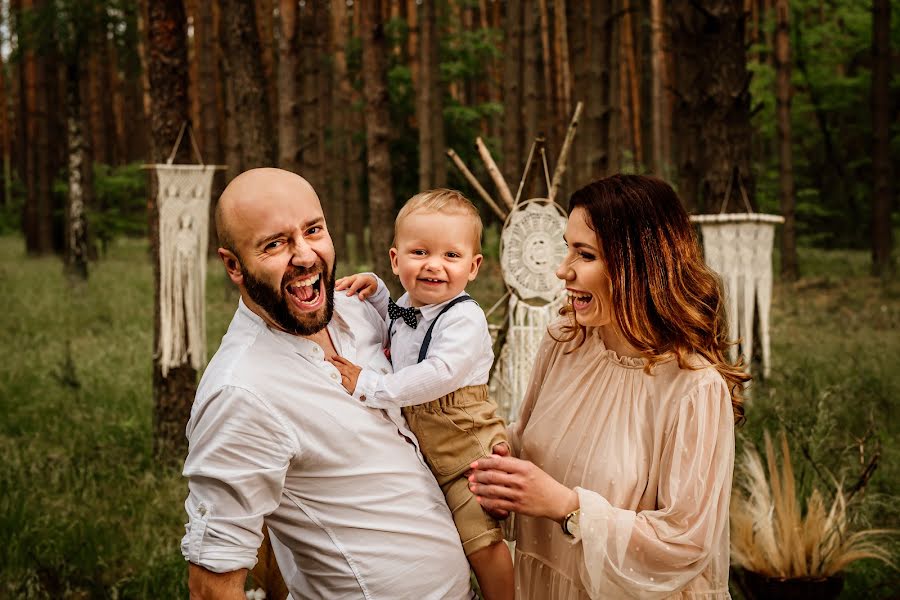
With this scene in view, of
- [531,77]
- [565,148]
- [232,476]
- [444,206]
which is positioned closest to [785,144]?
[531,77]

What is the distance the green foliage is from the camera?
1557 centimetres

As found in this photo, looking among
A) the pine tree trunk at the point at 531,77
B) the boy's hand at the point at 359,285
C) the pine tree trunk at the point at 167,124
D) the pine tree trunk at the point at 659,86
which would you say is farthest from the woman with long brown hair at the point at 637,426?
the pine tree trunk at the point at 659,86

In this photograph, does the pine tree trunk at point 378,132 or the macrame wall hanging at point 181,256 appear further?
the pine tree trunk at point 378,132

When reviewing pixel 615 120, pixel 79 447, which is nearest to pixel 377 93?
pixel 79 447

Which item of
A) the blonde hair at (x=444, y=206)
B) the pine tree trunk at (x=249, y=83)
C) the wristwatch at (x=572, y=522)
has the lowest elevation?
the wristwatch at (x=572, y=522)

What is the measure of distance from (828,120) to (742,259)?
50.7 feet

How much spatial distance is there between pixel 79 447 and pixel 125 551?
182 cm

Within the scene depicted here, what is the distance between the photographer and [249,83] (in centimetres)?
959

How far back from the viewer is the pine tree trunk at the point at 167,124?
5.29m

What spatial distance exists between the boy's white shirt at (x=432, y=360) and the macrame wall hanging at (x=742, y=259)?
3470mm

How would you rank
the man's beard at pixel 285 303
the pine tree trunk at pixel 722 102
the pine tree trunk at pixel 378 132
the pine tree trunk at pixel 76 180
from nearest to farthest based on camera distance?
the man's beard at pixel 285 303
the pine tree trunk at pixel 722 102
the pine tree trunk at pixel 378 132
the pine tree trunk at pixel 76 180

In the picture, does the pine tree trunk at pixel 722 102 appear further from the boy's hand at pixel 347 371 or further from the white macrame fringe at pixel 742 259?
the boy's hand at pixel 347 371

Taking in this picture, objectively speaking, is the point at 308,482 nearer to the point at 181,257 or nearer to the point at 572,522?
the point at 572,522

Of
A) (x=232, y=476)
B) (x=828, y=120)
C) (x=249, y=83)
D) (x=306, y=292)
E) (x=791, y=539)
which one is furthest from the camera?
(x=828, y=120)
